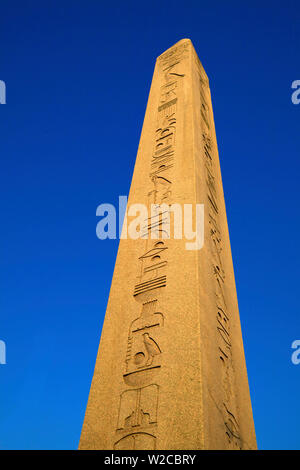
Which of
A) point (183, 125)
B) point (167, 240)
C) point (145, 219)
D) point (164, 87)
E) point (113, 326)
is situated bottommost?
point (113, 326)

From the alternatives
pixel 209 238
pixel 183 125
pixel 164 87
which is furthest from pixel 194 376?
pixel 164 87

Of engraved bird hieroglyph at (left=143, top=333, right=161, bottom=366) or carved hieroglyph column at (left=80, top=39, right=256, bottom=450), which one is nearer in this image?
carved hieroglyph column at (left=80, top=39, right=256, bottom=450)

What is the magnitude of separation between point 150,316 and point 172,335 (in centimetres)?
31

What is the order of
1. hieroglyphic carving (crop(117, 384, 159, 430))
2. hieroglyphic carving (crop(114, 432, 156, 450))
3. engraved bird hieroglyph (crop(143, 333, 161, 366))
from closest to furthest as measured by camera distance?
hieroglyphic carving (crop(114, 432, 156, 450)) → hieroglyphic carving (crop(117, 384, 159, 430)) → engraved bird hieroglyph (crop(143, 333, 161, 366))

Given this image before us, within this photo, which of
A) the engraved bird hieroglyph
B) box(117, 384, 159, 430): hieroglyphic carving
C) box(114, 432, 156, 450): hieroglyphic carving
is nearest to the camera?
box(114, 432, 156, 450): hieroglyphic carving

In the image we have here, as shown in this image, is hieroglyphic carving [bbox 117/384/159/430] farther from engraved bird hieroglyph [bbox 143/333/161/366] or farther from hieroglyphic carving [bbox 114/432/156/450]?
engraved bird hieroglyph [bbox 143/333/161/366]

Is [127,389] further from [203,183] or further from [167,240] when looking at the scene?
[203,183]

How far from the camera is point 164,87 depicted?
597 cm

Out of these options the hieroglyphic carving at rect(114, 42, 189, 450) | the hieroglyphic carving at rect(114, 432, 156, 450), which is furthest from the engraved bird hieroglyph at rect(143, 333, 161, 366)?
the hieroglyphic carving at rect(114, 432, 156, 450)

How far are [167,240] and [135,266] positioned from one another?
372 mm

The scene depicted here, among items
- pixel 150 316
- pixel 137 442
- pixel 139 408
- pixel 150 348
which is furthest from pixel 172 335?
pixel 137 442

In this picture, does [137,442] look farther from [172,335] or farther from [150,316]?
[150,316]

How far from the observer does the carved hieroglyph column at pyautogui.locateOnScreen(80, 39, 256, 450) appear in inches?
103

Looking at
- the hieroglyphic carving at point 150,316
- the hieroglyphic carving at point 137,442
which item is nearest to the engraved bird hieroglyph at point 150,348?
the hieroglyphic carving at point 150,316
